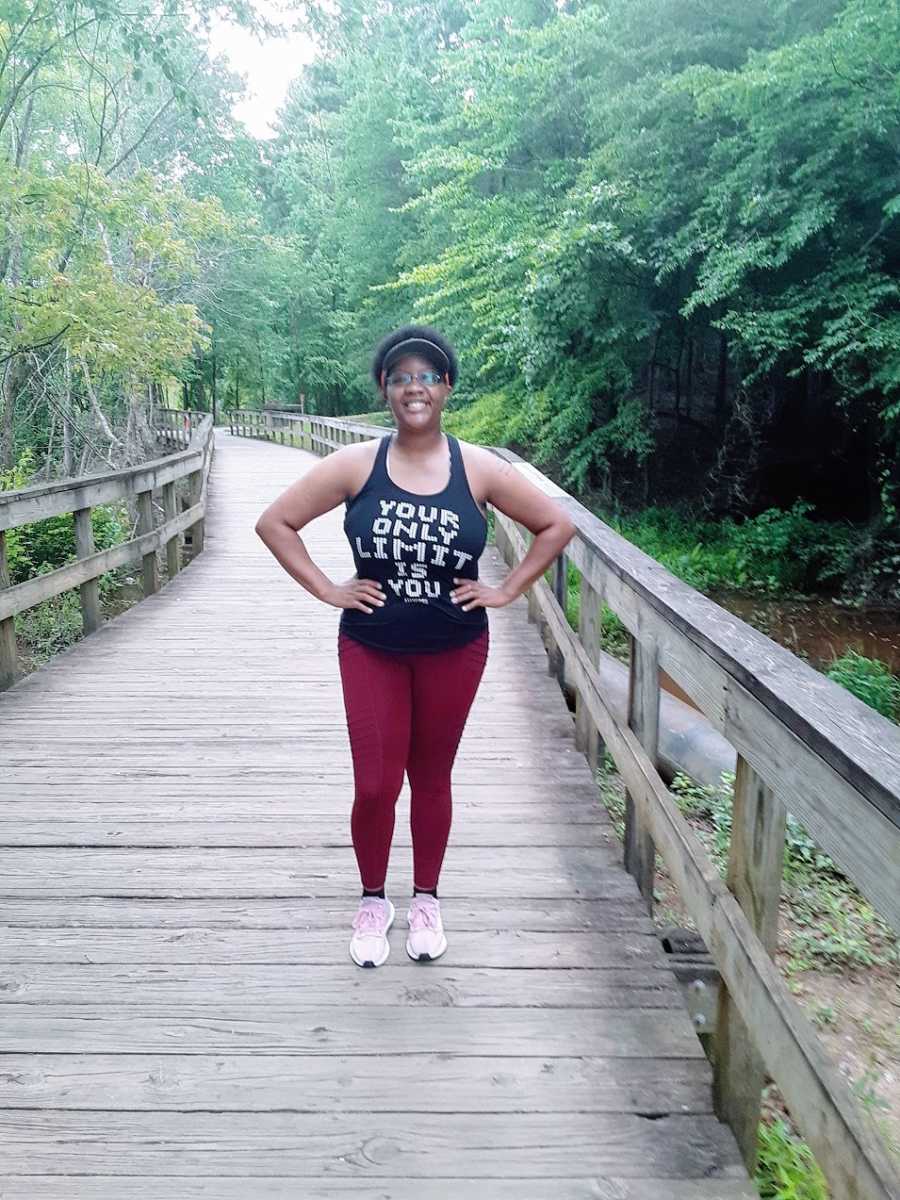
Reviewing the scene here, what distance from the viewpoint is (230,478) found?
17375 mm

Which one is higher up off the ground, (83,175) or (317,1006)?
(83,175)

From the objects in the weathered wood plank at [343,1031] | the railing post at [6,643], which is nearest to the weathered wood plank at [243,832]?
the weathered wood plank at [343,1031]

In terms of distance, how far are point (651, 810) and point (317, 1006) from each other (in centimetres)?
100

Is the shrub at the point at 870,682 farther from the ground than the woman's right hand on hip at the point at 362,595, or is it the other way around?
the woman's right hand on hip at the point at 362,595

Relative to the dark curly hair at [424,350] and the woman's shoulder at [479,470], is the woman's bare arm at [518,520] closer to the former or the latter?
the woman's shoulder at [479,470]

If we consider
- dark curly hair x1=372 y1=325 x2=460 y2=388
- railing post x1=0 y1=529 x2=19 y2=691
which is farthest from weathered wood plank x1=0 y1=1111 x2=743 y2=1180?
railing post x1=0 y1=529 x2=19 y2=691

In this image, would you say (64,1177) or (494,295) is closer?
(64,1177)

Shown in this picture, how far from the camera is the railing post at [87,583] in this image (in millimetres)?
6008

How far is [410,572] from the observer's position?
7.63 ft

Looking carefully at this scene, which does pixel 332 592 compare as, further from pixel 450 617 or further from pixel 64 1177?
pixel 64 1177

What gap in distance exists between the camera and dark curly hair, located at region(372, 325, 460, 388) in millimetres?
2375

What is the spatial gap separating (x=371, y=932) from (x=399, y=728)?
1.96 feet

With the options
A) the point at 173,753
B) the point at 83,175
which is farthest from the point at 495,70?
the point at 173,753

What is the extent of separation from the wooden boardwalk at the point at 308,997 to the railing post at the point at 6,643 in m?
0.85
